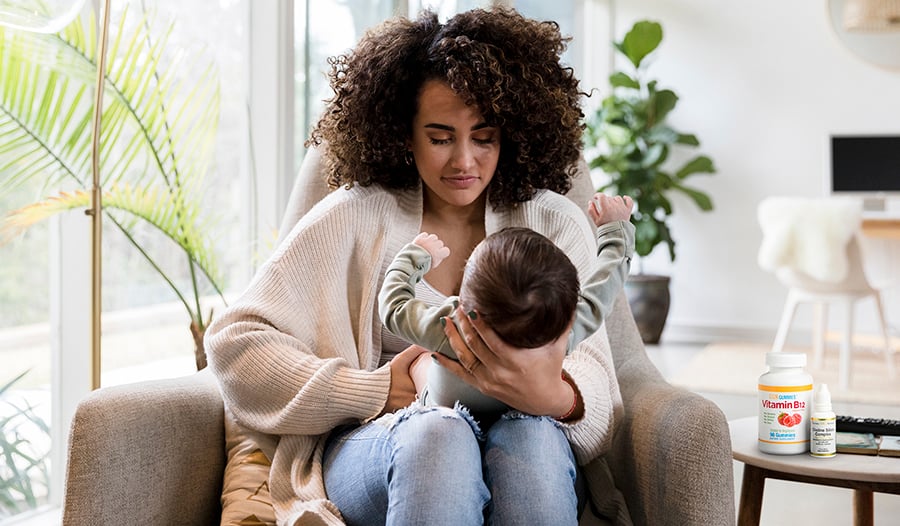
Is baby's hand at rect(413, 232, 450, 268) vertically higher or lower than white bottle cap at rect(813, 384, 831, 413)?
higher

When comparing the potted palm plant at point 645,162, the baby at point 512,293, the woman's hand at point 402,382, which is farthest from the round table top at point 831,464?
the potted palm plant at point 645,162

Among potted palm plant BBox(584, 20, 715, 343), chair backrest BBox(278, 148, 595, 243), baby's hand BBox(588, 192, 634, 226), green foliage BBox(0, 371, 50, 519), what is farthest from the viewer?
potted palm plant BBox(584, 20, 715, 343)

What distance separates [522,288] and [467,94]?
46 centimetres

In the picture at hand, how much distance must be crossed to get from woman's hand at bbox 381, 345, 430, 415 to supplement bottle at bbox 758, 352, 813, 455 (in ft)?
1.74

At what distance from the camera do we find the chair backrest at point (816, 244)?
4246 mm

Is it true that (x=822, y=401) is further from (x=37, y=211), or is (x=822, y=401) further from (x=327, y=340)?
(x=37, y=211)

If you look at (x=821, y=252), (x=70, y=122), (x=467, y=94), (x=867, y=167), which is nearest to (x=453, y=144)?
(x=467, y=94)

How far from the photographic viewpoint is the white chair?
425cm

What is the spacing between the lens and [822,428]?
1.49m

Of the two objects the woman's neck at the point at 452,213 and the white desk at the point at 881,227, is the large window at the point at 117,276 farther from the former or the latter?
the white desk at the point at 881,227

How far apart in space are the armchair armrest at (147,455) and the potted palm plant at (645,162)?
4201mm

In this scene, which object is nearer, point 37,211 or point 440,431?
point 440,431

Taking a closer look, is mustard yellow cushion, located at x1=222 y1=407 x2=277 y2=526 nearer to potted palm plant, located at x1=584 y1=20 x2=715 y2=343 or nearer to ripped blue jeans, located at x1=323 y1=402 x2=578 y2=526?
ripped blue jeans, located at x1=323 y1=402 x2=578 y2=526

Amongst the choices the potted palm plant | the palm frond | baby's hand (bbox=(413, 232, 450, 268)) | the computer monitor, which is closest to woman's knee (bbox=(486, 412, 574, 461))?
baby's hand (bbox=(413, 232, 450, 268))
